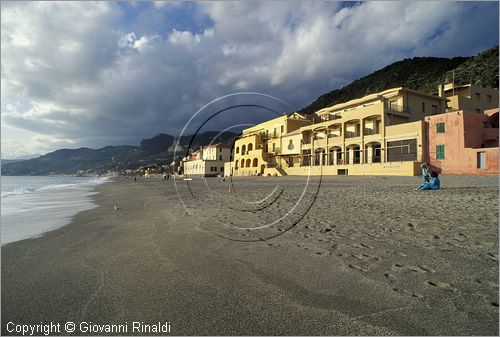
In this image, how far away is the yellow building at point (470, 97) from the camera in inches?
1784

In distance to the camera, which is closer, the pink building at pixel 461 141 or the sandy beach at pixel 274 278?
the sandy beach at pixel 274 278

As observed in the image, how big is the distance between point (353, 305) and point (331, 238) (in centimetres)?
328

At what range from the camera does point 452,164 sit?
30.0 m

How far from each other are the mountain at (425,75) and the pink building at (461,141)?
3785cm

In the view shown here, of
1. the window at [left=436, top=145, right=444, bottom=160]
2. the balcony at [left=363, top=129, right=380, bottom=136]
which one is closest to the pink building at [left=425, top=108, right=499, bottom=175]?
the window at [left=436, top=145, right=444, bottom=160]

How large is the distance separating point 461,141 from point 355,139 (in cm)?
1328

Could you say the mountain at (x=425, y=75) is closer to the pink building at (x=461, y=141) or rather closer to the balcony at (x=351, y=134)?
the balcony at (x=351, y=134)

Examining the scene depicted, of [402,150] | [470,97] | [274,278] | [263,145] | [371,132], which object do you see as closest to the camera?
[274,278]

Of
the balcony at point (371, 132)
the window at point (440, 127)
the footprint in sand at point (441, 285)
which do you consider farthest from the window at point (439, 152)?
the footprint in sand at point (441, 285)

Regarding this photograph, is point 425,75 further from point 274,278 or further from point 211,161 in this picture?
point 274,278

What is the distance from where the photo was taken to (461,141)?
96.2ft

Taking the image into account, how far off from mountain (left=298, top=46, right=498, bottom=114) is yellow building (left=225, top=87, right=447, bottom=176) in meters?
31.2

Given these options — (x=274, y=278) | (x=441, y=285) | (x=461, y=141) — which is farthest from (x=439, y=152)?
(x=274, y=278)

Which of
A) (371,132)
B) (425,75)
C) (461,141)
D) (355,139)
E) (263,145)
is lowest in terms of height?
(461,141)
